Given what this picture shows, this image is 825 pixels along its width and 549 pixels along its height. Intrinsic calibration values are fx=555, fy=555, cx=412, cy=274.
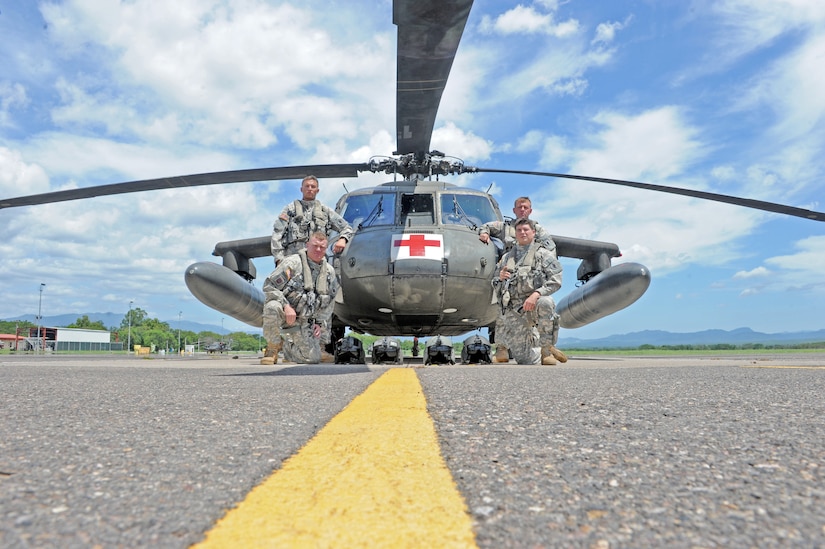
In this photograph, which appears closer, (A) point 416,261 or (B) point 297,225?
(B) point 297,225

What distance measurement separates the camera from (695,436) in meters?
1.62

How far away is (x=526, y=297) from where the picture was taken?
20.5 ft

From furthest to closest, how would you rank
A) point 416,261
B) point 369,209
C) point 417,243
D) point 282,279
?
point 369,209 < point 417,243 < point 416,261 < point 282,279

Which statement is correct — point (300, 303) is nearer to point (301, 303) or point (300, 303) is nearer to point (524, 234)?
point (301, 303)

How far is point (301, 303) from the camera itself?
546cm

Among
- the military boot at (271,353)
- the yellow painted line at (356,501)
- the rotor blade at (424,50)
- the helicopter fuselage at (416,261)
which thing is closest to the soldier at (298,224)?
the helicopter fuselage at (416,261)

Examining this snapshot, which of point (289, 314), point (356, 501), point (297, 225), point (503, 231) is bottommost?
point (356, 501)

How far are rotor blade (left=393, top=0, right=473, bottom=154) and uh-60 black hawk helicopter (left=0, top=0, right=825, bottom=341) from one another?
0.08 metres

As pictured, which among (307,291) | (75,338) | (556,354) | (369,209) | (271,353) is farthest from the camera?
(75,338)

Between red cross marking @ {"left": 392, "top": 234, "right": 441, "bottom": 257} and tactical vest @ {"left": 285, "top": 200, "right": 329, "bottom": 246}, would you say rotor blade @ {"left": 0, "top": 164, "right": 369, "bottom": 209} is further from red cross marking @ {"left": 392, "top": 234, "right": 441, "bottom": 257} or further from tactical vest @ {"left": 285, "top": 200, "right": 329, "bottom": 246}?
red cross marking @ {"left": 392, "top": 234, "right": 441, "bottom": 257}

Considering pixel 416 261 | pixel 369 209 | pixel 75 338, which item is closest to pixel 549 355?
pixel 416 261

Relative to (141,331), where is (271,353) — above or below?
below

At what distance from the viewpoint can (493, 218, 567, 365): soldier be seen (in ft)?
19.7

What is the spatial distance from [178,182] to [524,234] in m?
4.32
